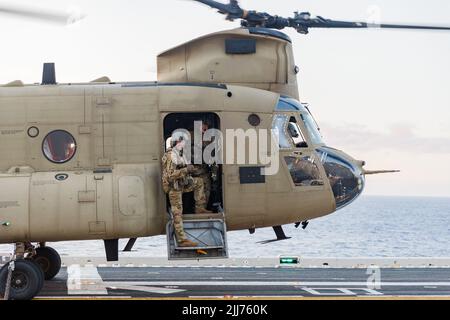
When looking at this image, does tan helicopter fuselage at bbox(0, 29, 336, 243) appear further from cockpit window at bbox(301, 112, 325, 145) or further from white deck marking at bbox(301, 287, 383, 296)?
white deck marking at bbox(301, 287, 383, 296)

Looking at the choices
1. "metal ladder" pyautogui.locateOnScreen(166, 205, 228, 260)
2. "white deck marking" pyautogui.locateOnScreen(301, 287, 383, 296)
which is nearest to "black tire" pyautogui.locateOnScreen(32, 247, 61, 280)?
"metal ladder" pyautogui.locateOnScreen(166, 205, 228, 260)

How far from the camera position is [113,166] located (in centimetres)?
1372

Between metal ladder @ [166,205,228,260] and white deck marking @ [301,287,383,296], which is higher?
metal ladder @ [166,205,228,260]

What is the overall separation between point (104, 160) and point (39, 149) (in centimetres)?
108

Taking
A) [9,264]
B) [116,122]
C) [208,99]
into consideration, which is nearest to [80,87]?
[116,122]

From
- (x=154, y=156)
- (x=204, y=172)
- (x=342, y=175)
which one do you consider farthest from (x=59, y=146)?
(x=342, y=175)

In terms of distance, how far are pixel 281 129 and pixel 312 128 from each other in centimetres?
67

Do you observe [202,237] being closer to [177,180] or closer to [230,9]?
[177,180]

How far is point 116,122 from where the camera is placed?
13812 mm

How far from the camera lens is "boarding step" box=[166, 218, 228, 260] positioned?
13.4 meters

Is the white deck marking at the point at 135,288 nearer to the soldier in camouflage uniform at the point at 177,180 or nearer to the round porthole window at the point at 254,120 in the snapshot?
the soldier in camouflage uniform at the point at 177,180

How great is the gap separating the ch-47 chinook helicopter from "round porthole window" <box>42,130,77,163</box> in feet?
0.05

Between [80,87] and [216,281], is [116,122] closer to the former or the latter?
[80,87]

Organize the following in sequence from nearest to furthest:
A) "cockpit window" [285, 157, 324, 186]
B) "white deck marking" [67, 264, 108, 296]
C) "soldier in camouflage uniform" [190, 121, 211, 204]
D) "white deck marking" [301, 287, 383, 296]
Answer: "soldier in camouflage uniform" [190, 121, 211, 204] < "cockpit window" [285, 157, 324, 186] < "white deck marking" [301, 287, 383, 296] < "white deck marking" [67, 264, 108, 296]
